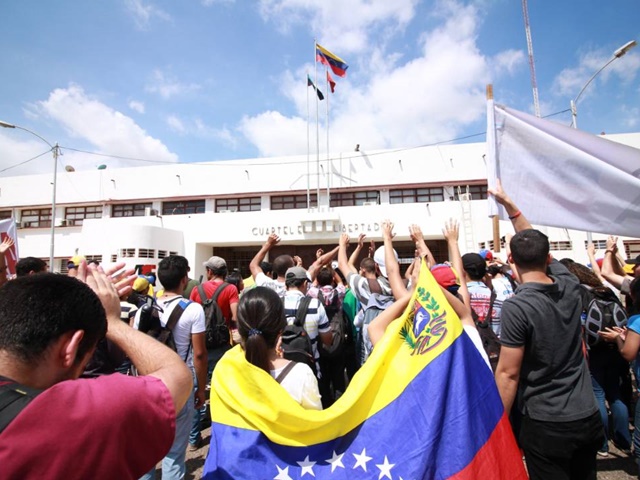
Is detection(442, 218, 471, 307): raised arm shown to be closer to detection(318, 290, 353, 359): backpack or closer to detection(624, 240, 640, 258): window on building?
detection(318, 290, 353, 359): backpack

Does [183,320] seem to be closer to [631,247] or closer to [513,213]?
[513,213]

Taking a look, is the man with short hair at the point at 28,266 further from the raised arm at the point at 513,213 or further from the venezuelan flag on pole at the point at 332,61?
the venezuelan flag on pole at the point at 332,61

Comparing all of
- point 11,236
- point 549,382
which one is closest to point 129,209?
point 11,236

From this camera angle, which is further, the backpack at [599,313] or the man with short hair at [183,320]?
the backpack at [599,313]

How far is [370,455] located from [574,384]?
125cm

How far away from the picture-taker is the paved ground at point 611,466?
306 centimetres

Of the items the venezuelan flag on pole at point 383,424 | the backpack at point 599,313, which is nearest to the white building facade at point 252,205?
the backpack at point 599,313

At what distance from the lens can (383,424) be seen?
1678 millimetres

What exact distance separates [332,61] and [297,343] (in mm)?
17494

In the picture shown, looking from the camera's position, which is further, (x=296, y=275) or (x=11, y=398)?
(x=296, y=275)

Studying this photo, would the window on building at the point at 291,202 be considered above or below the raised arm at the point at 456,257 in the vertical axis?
above

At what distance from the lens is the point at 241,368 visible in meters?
1.71

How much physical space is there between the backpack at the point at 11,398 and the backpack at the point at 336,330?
302 centimetres

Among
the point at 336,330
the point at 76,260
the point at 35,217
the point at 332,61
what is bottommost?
the point at 336,330
